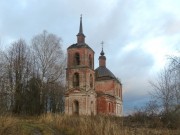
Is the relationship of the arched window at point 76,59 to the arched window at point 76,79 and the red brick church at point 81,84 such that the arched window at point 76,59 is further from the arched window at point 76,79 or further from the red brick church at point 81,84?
the arched window at point 76,79

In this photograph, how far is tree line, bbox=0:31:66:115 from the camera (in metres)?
36.0

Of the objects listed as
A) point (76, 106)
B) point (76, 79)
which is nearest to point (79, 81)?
point (76, 79)

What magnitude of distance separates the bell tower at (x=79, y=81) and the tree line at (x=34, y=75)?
1.44 meters

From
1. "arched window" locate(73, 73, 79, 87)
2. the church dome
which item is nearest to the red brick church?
"arched window" locate(73, 73, 79, 87)

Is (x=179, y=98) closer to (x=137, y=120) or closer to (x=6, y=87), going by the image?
(x=137, y=120)

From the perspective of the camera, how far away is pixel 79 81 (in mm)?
47219

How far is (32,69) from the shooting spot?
42.5 metres

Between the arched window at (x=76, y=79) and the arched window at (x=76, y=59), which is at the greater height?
the arched window at (x=76, y=59)

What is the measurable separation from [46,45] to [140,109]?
2562cm

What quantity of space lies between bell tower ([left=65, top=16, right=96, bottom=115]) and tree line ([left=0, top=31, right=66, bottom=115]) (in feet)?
4.72

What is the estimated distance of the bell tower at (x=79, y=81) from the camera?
4628 cm

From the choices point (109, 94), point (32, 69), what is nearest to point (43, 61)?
point (32, 69)

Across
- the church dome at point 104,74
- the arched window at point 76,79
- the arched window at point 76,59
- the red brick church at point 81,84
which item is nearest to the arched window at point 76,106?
the red brick church at point 81,84

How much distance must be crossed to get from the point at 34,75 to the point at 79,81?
322 inches
